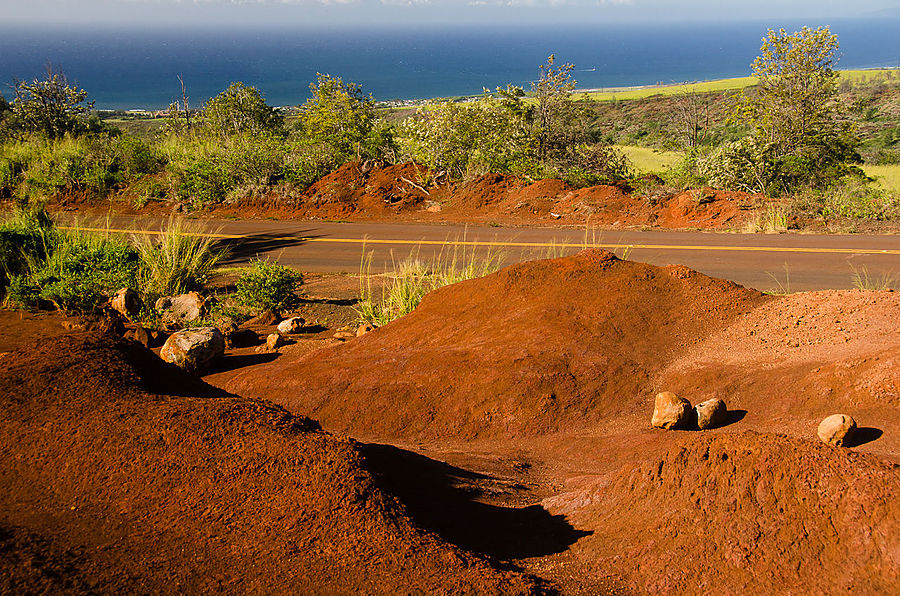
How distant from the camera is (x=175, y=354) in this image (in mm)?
8258

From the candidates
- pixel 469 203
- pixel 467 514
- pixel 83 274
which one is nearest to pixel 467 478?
pixel 467 514

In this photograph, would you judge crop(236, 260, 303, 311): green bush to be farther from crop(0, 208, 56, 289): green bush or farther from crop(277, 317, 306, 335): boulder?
crop(0, 208, 56, 289): green bush

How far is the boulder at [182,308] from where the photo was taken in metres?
10.7

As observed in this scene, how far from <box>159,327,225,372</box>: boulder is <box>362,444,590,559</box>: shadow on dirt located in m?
4.58

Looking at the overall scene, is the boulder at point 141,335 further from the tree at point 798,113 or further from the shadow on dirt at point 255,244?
the tree at point 798,113

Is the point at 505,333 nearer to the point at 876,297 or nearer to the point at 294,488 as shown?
the point at 876,297

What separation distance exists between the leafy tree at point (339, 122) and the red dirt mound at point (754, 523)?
22607 mm

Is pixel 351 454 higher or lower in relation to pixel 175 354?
higher

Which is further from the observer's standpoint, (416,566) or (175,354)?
(175,354)

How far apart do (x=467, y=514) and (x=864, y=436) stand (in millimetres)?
2686

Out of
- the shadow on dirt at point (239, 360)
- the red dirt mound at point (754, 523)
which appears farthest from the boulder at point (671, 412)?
the shadow on dirt at point (239, 360)

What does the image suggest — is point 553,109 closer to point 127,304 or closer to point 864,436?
point 127,304

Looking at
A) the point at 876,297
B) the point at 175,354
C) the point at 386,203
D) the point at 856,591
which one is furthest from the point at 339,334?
the point at 386,203

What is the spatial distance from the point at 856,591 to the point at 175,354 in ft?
24.1
